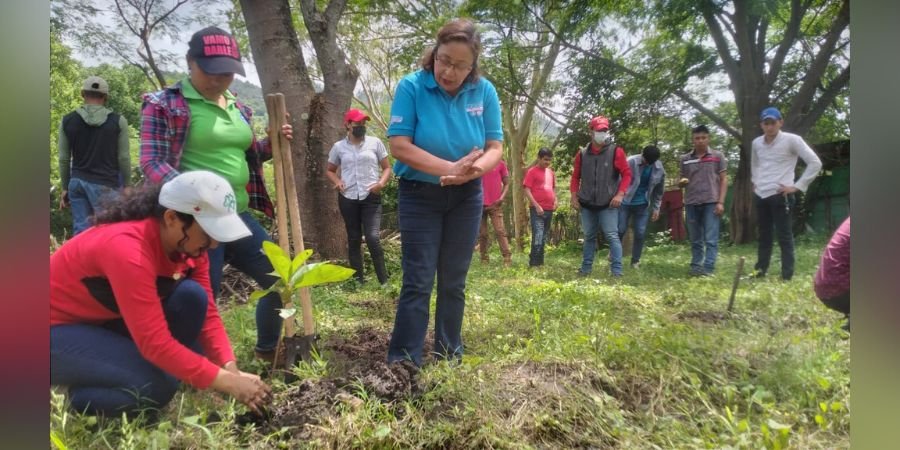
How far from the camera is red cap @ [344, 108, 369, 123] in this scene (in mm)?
2090

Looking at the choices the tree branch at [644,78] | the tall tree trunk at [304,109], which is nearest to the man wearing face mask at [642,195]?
the tree branch at [644,78]

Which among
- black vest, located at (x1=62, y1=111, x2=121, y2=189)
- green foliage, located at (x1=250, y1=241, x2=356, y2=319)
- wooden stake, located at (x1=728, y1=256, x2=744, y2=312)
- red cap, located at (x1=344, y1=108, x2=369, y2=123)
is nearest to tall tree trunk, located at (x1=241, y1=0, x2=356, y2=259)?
red cap, located at (x1=344, y1=108, x2=369, y2=123)

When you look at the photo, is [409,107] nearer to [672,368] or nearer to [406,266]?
[406,266]

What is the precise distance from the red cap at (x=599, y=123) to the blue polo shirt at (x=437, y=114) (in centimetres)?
45

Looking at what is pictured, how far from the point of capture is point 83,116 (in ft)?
5.56

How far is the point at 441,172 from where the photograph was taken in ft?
6.52

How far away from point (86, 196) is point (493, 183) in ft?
5.24

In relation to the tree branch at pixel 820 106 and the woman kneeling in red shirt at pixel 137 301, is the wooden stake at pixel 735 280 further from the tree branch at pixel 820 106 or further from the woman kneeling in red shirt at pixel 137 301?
the woman kneeling in red shirt at pixel 137 301

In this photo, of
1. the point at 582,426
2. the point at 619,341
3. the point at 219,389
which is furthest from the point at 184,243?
the point at 619,341

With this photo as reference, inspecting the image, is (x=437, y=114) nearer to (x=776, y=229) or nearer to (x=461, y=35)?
(x=461, y=35)

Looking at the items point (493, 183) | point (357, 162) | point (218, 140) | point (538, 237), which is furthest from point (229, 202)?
point (538, 237)

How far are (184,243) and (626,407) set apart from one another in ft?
5.61

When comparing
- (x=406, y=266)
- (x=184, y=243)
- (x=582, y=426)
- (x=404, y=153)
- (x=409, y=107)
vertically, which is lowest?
(x=582, y=426)
